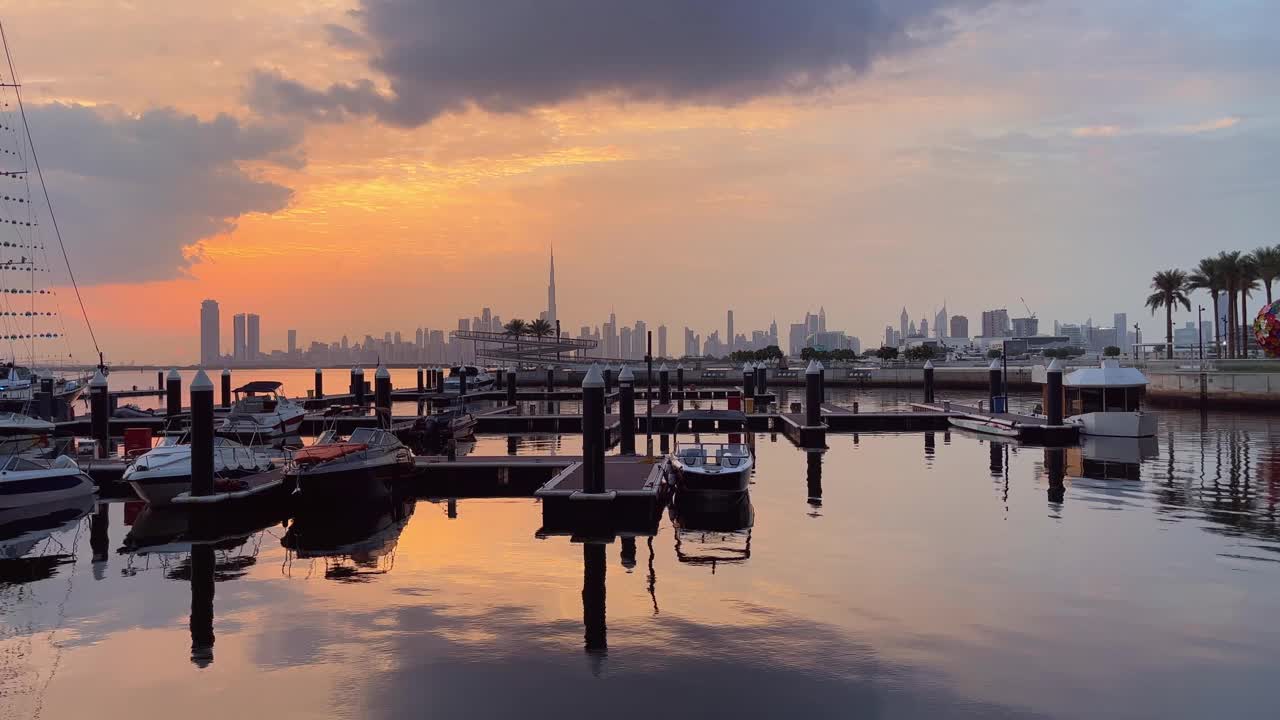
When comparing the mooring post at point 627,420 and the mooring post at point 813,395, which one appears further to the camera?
the mooring post at point 813,395

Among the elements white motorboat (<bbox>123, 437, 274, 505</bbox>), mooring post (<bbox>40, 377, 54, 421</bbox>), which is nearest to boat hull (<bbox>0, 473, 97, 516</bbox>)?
white motorboat (<bbox>123, 437, 274, 505</bbox>)

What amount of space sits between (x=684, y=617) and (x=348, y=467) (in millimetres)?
16417

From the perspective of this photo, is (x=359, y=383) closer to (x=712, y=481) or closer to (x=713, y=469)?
(x=713, y=469)

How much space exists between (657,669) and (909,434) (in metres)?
43.9

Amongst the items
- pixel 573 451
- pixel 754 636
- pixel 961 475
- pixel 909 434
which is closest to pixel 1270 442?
pixel 909 434

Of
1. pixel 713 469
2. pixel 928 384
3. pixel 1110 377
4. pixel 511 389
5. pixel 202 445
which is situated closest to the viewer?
pixel 202 445

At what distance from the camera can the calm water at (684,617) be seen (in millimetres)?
13297

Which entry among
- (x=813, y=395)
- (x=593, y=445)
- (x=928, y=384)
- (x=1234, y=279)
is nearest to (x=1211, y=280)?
(x=1234, y=279)

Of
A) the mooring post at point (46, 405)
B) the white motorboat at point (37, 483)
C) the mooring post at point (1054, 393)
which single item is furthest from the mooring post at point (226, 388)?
the mooring post at point (1054, 393)

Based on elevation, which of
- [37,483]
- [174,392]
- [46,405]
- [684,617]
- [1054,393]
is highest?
[174,392]

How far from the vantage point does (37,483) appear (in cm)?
2917

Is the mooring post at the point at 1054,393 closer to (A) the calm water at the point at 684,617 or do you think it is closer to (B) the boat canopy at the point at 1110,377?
(B) the boat canopy at the point at 1110,377

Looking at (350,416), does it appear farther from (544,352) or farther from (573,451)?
(544,352)

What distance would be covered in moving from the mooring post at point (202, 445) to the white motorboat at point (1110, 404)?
39902mm
